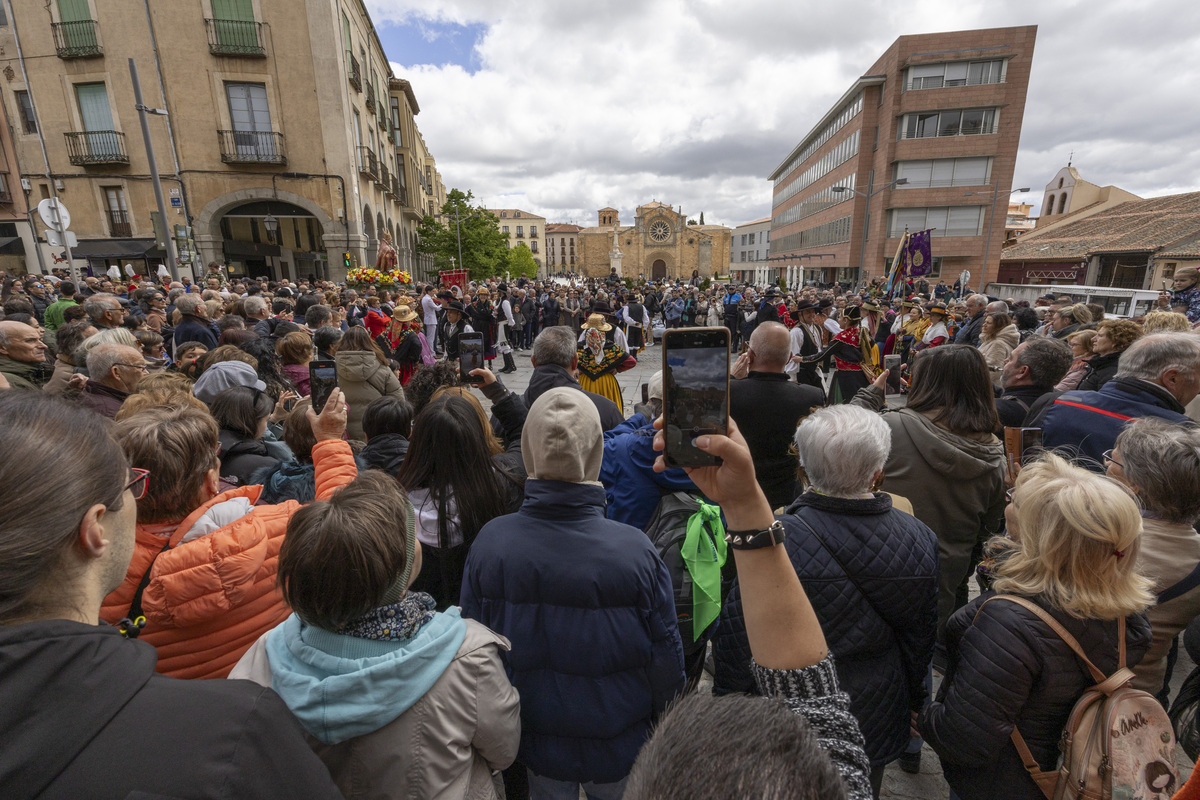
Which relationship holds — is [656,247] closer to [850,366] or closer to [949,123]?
[949,123]

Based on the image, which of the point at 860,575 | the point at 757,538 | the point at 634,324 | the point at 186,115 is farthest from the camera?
the point at 186,115

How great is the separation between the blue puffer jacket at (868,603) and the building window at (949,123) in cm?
4190

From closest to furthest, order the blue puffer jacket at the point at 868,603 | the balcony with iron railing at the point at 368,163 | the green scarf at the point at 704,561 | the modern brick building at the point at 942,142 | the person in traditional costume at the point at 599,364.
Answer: the blue puffer jacket at the point at 868,603
the green scarf at the point at 704,561
the person in traditional costume at the point at 599,364
the balcony with iron railing at the point at 368,163
the modern brick building at the point at 942,142

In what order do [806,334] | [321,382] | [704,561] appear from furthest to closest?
[806,334] → [321,382] → [704,561]

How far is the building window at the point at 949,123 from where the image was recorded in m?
33.5

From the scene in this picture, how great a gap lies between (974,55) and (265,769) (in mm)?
45631

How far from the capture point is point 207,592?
1.61 metres

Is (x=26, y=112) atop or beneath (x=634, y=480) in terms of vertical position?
atop

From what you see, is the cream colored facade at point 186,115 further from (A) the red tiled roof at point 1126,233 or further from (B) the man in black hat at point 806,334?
(A) the red tiled roof at point 1126,233

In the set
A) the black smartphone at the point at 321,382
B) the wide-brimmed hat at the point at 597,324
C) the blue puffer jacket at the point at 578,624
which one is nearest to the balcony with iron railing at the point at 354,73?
the wide-brimmed hat at the point at 597,324

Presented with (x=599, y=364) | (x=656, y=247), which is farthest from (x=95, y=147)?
(x=656, y=247)

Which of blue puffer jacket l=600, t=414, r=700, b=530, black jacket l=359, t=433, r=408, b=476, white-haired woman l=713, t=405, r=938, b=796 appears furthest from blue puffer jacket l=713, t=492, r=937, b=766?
black jacket l=359, t=433, r=408, b=476

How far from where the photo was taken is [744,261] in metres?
91.9

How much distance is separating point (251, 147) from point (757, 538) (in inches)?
947
